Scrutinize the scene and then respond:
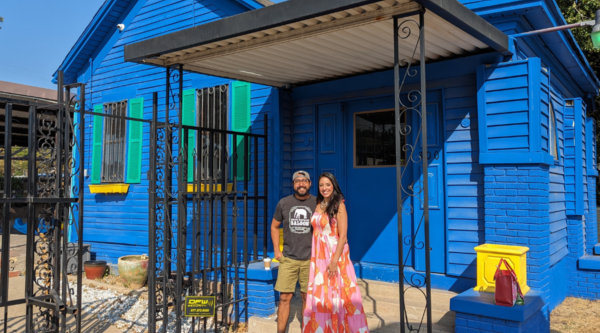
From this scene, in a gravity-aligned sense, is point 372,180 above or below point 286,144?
below

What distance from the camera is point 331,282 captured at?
4.21 metres

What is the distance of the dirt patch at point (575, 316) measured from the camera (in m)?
5.17

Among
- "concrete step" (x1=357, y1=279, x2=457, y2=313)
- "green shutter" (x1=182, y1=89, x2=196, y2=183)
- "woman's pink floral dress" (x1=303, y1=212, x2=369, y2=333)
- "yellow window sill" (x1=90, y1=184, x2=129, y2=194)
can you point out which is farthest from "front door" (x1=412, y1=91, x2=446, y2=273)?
"yellow window sill" (x1=90, y1=184, x2=129, y2=194)

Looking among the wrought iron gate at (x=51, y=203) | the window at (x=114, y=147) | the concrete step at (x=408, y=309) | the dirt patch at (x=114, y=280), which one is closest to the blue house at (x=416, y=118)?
the concrete step at (x=408, y=309)

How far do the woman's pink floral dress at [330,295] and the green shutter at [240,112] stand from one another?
Result: 3.25 m

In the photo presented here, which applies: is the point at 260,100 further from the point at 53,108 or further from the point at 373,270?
the point at 53,108

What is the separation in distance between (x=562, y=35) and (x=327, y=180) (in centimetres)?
367

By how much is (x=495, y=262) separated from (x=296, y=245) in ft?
6.20

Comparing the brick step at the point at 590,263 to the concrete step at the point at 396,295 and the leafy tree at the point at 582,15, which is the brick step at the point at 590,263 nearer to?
the concrete step at the point at 396,295

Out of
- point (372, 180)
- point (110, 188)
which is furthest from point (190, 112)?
point (372, 180)

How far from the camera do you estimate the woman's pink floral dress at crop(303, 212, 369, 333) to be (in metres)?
4.22

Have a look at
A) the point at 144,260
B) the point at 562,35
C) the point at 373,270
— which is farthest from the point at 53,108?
the point at 562,35

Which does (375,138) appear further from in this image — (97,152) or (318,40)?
(97,152)

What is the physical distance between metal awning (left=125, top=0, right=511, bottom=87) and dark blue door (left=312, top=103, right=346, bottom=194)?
1.80ft
